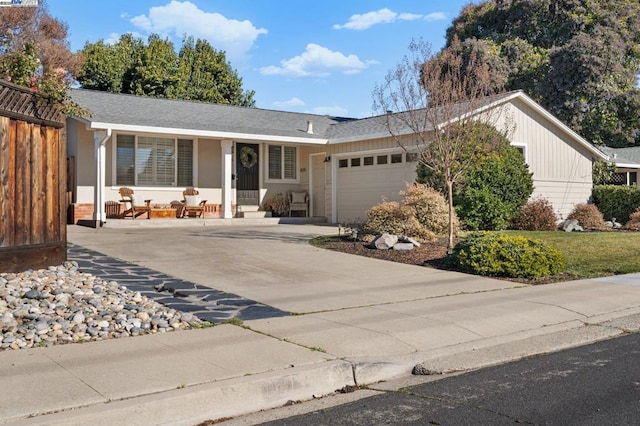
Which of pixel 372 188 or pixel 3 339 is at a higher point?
pixel 372 188

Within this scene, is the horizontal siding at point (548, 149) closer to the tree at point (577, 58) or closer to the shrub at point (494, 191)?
the shrub at point (494, 191)

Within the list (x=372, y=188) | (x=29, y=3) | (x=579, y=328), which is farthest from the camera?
(x=372, y=188)

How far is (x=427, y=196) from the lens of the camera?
15.9m

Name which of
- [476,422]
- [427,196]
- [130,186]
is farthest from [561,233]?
[476,422]

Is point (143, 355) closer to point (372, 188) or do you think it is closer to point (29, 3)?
point (29, 3)

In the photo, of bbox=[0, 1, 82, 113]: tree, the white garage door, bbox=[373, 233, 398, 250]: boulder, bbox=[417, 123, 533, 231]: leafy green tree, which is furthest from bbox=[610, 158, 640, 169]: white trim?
bbox=[0, 1, 82, 113]: tree

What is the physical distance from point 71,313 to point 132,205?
485 inches

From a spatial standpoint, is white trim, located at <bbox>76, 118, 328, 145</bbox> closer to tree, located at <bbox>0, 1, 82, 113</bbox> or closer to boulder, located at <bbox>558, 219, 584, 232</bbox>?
tree, located at <bbox>0, 1, 82, 113</bbox>

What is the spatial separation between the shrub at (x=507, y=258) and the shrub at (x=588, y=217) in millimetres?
9406

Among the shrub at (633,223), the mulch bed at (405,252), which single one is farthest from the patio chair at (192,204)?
the shrub at (633,223)

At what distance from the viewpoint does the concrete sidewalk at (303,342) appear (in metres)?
4.88

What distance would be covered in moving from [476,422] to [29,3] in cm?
662

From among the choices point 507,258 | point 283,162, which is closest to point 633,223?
point 507,258

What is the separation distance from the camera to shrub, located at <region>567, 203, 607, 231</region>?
20.7 metres
